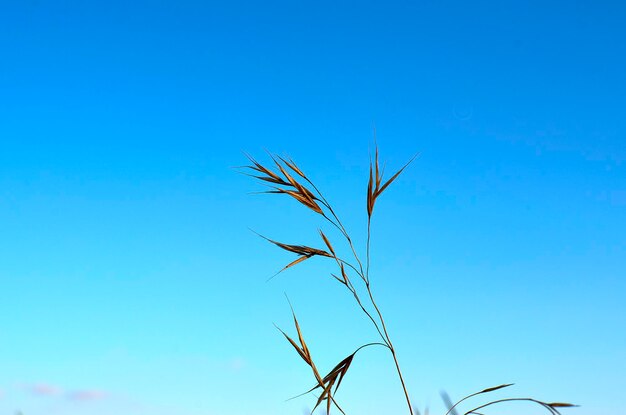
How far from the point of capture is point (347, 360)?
295 centimetres

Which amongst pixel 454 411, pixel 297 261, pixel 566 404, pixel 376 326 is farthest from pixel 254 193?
pixel 566 404

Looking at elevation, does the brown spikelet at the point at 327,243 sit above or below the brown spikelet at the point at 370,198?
below

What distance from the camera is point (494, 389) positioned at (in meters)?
2.76

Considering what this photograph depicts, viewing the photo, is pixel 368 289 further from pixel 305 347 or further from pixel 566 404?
pixel 566 404

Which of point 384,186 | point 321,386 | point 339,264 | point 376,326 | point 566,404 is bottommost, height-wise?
point 566,404

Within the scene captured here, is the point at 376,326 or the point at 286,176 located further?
the point at 286,176

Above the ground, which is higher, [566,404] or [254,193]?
[254,193]

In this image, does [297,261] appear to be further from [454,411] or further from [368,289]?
[454,411]

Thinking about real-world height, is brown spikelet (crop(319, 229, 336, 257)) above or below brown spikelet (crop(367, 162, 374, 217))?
below

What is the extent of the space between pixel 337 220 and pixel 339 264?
20 cm

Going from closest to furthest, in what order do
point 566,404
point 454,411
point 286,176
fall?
1. point 566,404
2. point 454,411
3. point 286,176

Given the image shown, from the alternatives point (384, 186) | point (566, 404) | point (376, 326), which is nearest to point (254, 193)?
point (384, 186)

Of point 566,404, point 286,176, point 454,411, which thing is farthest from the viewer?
point 286,176

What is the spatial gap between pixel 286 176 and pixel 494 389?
50.3 inches
